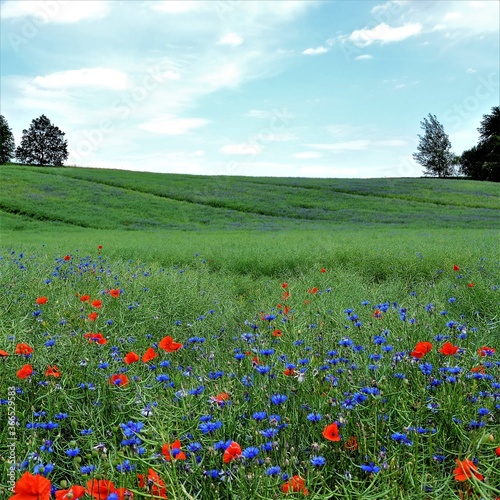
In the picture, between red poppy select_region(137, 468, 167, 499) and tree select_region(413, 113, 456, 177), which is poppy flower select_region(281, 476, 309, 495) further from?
tree select_region(413, 113, 456, 177)

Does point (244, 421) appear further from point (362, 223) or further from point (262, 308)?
point (362, 223)

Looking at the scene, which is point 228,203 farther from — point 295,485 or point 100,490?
point 100,490

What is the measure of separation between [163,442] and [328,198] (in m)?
34.9

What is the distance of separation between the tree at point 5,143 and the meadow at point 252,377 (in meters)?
61.8

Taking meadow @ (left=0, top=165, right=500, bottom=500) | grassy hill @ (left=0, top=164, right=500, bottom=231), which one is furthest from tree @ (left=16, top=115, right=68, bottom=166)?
meadow @ (left=0, top=165, right=500, bottom=500)

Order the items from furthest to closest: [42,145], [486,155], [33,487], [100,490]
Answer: [42,145] → [486,155] → [100,490] → [33,487]

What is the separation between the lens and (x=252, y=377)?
10.1 ft

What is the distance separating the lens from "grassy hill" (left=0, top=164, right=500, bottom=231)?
83.8ft

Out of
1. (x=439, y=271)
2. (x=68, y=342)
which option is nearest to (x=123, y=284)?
(x=68, y=342)

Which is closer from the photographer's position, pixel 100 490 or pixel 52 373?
pixel 100 490

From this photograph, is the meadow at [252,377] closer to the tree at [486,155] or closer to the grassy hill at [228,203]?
the grassy hill at [228,203]

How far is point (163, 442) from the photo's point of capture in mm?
2258

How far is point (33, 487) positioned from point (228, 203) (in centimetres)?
3150

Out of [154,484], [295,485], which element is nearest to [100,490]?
[154,484]
